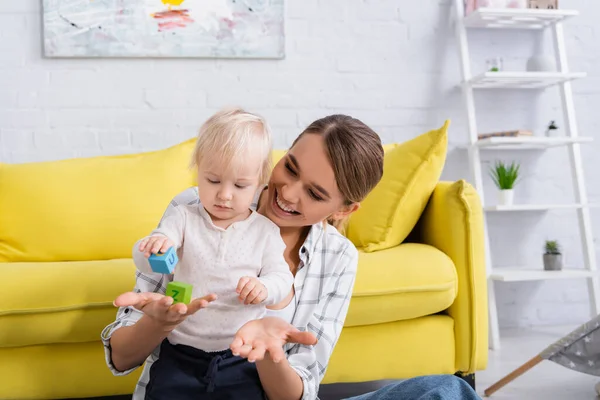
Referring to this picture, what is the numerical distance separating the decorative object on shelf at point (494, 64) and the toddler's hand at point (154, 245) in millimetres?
2475

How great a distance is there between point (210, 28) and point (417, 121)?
3.62ft

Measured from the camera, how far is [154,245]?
1.14 metres

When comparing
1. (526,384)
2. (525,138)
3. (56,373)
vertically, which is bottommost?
(526,384)

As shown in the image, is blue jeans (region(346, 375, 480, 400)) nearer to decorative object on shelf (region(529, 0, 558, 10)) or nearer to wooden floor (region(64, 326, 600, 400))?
wooden floor (region(64, 326, 600, 400))

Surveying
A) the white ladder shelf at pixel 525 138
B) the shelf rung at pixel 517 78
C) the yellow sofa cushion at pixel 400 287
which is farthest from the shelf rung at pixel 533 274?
the yellow sofa cushion at pixel 400 287

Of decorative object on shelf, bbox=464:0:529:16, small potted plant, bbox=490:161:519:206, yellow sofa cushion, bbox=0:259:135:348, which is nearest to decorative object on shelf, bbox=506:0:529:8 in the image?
decorative object on shelf, bbox=464:0:529:16

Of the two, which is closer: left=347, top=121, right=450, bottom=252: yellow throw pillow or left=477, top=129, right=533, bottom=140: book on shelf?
left=347, top=121, right=450, bottom=252: yellow throw pillow

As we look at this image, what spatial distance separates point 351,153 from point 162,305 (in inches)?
18.5

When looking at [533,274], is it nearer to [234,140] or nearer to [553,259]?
[553,259]

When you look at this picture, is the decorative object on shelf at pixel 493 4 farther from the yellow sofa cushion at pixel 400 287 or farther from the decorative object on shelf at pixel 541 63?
the yellow sofa cushion at pixel 400 287

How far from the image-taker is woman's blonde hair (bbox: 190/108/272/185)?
48.6 inches

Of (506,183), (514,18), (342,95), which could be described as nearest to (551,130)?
(506,183)

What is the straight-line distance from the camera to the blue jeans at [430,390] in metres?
1.22

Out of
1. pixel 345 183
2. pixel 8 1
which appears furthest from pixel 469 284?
pixel 8 1
